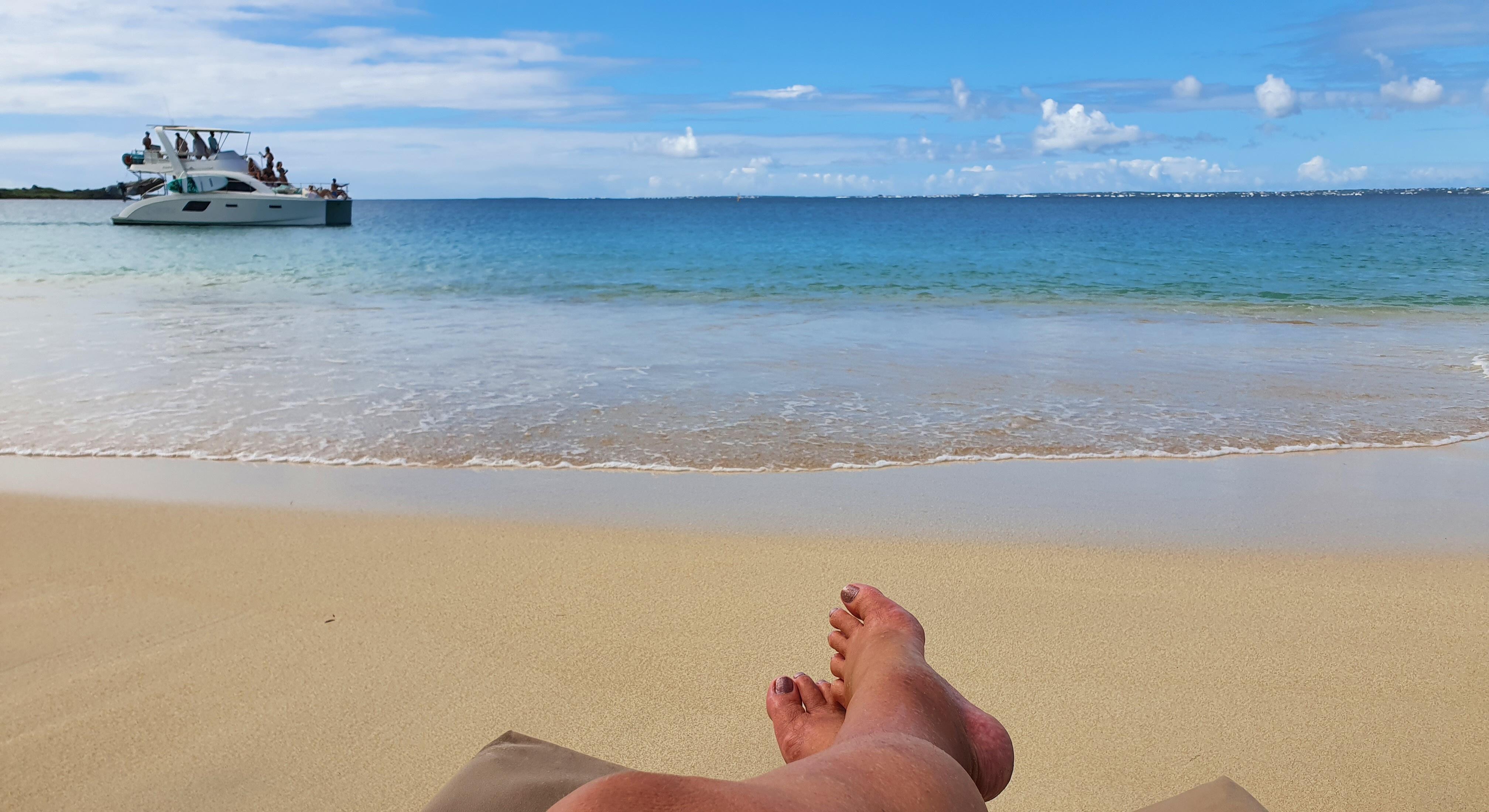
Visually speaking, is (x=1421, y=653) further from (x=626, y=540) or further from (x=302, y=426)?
(x=302, y=426)

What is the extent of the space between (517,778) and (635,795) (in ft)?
2.13

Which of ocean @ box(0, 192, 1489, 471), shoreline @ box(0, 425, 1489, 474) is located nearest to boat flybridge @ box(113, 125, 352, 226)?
ocean @ box(0, 192, 1489, 471)

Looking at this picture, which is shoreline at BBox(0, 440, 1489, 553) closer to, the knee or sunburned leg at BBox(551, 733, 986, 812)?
sunburned leg at BBox(551, 733, 986, 812)

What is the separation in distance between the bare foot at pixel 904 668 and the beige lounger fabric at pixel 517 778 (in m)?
0.41

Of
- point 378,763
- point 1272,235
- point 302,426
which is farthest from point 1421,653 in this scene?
point 1272,235

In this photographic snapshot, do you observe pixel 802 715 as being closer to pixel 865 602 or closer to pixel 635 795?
pixel 865 602

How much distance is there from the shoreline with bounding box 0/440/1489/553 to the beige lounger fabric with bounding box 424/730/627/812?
179 cm

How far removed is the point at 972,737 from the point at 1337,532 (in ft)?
A: 8.38

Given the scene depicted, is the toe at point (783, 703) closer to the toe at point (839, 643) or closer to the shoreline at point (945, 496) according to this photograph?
the toe at point (839, 643)

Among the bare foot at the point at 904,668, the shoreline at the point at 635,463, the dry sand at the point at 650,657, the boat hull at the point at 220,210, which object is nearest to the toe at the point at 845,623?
the bare foot at the point at 904,668

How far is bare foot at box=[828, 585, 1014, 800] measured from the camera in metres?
1.66

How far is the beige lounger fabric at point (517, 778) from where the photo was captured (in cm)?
156

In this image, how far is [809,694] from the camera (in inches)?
78.5

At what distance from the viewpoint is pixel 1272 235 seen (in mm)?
34125
